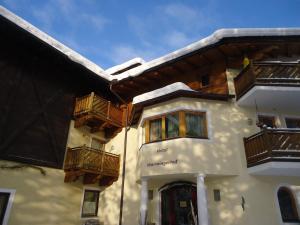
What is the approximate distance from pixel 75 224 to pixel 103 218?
1.67m

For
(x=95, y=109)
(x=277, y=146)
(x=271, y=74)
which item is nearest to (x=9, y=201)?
(x=95, y=109)

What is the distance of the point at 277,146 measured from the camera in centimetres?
886

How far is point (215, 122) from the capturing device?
35.7ft

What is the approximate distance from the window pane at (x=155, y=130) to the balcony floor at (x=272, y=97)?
4038 millimetres

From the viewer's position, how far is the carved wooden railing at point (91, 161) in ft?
38.7

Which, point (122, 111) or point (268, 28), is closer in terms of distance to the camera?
point (268, 28)

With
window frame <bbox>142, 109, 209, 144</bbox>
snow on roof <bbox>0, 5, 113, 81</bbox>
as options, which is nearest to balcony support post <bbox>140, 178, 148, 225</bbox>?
window frame <bbox>142, 109, 209, 144</bbox>

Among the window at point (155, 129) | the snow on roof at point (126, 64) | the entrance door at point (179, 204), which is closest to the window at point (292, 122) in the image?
the entrance door at point (179, 204)

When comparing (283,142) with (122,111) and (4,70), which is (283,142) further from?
(4,70)

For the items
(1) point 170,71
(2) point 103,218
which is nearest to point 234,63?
(1) point 170,71

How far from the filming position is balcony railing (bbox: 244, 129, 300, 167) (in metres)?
8.62

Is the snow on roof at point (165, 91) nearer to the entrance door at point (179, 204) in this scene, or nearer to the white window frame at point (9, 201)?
the entrance door at point (179, 204)

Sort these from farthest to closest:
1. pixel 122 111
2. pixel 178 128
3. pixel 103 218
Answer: pixel 122 111 < pixel 103 218 < pixel 178 128

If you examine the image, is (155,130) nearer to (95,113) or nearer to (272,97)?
(95,113)
